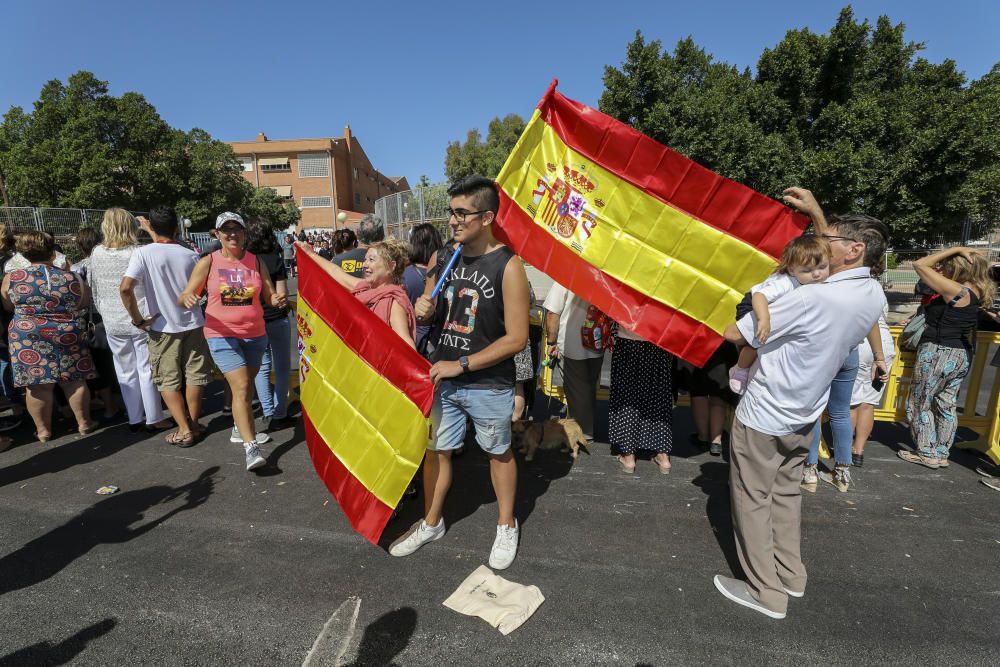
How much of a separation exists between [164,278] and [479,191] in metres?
3.32

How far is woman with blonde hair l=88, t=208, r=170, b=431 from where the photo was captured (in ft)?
15.1

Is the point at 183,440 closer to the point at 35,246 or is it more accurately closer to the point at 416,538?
the point at 35,246

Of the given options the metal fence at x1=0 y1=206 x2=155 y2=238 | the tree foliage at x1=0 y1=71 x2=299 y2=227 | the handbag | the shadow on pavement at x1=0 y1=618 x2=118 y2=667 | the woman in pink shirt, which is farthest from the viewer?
the tree foliage at x1=0 y1=71 x2=299 y2=227

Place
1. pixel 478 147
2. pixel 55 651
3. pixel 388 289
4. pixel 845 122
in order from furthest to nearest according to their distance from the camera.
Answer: pixel 478 147 → pixel 845 122 → pixel 388 289 → pixel 55 651

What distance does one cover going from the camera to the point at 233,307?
13.1ft

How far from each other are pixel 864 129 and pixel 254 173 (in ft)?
181

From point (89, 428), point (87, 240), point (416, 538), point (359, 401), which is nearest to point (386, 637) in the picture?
point (416, 538)

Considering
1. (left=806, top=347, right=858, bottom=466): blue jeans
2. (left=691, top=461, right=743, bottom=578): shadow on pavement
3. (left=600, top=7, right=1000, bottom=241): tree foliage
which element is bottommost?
(left=691, top=461, right=743, bottom=578): shadow on pavement

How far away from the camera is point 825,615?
255cm

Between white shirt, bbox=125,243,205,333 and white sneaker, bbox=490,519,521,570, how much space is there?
3.26 metres

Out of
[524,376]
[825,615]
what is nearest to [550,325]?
[524,376]

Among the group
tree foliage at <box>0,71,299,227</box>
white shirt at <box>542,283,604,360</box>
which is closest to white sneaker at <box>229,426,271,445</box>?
A: white shirt at <box>542,283,604,360</box>

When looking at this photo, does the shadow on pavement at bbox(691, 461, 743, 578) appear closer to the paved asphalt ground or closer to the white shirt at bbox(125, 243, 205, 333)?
the paved asphalt ground

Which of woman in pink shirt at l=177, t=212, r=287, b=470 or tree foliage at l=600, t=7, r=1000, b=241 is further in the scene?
tree foliage at l=600, t=7, r=1000, b=241
